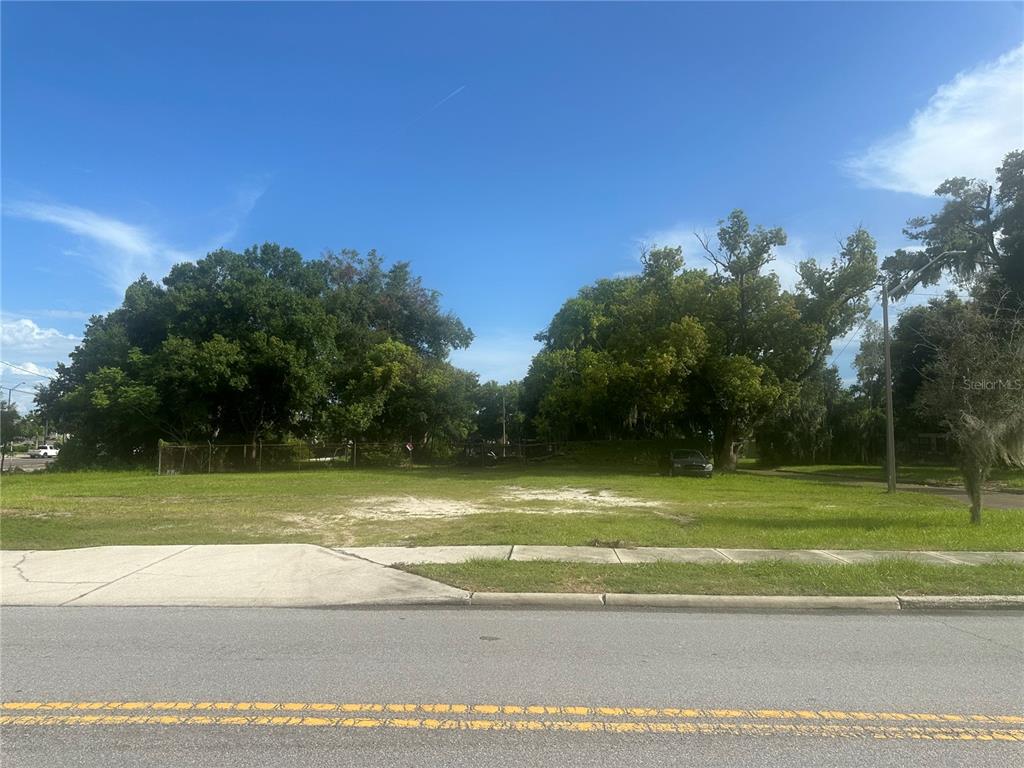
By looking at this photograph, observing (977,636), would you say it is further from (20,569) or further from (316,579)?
(20,569)

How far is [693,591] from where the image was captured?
8.54 meters

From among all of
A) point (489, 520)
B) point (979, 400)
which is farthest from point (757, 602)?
point (979, 400)

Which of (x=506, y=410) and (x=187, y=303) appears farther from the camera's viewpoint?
(x=506, y=410)

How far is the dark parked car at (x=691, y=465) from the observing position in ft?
120

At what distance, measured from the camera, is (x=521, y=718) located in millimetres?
4762

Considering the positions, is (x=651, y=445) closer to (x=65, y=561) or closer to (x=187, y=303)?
(x=187, y=303)

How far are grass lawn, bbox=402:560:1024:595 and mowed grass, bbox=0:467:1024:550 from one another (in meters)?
2.02

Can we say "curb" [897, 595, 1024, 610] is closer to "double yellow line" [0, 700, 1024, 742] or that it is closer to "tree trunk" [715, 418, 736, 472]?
"double yellow line" [0, 700, 1024, 742]

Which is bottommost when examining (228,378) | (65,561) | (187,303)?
(65,561)

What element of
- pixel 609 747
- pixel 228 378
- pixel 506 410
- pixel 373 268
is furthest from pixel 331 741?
pixel 506 410

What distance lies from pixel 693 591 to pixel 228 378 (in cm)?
3867

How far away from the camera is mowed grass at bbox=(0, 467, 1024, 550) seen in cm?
1248

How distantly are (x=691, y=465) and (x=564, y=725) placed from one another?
33.3 metres

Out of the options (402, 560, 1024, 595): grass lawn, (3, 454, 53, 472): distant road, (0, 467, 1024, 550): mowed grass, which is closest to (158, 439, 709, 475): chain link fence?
(3, 454, 53, 472): distant road
